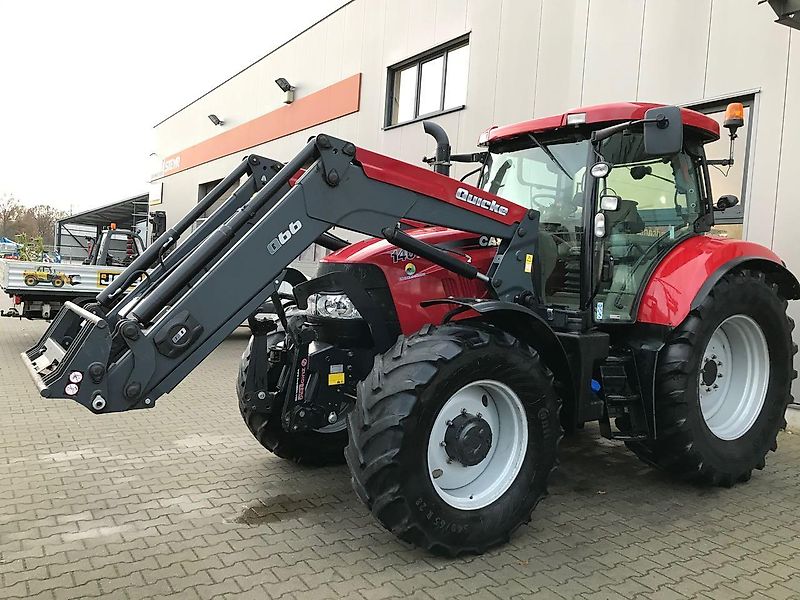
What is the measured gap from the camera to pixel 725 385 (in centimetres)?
487

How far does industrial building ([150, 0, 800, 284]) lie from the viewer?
646cm

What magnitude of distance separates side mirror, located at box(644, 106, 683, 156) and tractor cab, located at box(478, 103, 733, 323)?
0.25 m

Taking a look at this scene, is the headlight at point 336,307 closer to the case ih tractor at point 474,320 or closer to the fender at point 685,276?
the case ih tractor at point 474,320

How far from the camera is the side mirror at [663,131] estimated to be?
368cm

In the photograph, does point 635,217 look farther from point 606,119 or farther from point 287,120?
point 287,120

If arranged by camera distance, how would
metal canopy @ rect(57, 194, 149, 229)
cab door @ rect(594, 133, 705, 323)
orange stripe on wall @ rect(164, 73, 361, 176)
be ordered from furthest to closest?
metal canopy @ rect(57, 194, 149, 229) → orange stripe on wall @ rect(164, 73, 361, 176) → cab door @ rect(594, 133, 705, 323)

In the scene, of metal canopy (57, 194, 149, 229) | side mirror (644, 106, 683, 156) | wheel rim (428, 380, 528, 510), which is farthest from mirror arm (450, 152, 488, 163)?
metal canopy (57, 194, 149, 229)

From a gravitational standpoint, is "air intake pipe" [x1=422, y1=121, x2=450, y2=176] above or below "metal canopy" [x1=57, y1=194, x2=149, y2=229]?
below

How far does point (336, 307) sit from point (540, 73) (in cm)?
632

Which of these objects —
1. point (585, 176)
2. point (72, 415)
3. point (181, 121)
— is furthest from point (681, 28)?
point (181, 121)

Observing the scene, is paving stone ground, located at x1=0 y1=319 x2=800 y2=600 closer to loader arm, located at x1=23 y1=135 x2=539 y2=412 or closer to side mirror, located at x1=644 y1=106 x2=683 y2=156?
loader arm, located at x1=23 y1=135 x2=539 y2=412

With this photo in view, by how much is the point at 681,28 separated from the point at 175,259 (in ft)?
19.8

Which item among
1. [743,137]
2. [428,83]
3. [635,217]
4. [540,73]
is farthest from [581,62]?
[635,217]

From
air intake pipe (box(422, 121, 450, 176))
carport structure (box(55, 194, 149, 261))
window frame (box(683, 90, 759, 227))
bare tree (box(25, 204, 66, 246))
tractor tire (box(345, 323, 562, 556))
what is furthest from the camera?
bare tree (box(25, 204, 66, 246))
